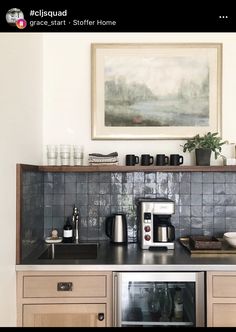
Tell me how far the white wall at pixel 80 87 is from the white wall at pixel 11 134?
1.20ft

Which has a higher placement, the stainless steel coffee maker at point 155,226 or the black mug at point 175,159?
the black mug at point 175,159

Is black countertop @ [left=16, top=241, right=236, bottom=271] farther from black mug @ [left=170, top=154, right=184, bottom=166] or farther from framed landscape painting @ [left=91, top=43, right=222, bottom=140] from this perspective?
framed landscape painting @ [left=91, top=43, right=222, bottom=140]

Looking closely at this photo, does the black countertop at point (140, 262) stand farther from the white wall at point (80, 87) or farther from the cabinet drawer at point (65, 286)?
the white wall at point (80, 87)

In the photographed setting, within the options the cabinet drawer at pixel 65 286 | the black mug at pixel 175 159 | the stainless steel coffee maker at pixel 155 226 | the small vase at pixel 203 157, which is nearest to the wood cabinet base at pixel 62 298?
the cabinet drawer at pixel 65 286

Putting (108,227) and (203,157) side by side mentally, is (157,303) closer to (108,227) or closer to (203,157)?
(108,227)

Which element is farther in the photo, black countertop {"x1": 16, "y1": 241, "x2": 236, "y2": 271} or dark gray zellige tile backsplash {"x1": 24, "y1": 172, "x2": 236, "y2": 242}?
dark gray zellige tile backsplash {"x1": 24, "y1": 172, "x2": 236, "y2": 242}

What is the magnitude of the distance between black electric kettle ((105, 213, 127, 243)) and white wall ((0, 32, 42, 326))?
0.73 m

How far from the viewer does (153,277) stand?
176 cm

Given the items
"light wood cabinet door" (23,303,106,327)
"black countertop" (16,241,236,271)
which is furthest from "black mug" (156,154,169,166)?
"light wood cabinet door" (23,303,106,327)

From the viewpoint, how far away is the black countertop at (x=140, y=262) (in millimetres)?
1766

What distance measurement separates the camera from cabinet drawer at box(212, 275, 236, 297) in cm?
176

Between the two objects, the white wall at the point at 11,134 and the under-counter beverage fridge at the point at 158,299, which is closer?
the white wall at the point at 11,134

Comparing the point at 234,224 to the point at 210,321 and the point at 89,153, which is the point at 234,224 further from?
the point at 89,153
